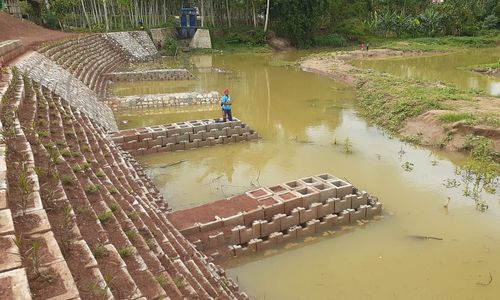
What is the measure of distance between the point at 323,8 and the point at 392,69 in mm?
15930

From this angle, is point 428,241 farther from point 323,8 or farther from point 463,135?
point 323,8

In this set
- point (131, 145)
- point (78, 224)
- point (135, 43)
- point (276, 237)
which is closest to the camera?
point (78, 224)

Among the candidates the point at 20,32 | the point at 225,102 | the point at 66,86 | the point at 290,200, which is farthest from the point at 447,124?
the point at 20,32

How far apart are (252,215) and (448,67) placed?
3012 cm

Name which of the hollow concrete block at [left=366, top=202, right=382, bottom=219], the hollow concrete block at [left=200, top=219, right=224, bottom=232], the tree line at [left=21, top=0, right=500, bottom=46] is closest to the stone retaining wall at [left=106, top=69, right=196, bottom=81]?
the tree line at [left=21, top=0, right=500, bottom=46]

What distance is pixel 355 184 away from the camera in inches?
467

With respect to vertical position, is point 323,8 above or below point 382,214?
above

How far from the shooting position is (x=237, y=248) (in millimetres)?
8617

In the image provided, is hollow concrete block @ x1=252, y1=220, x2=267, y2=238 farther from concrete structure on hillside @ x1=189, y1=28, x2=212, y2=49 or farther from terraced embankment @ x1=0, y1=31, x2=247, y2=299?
concrete structure on hillside @ x1=189, y1=28, x2=212, y2=49

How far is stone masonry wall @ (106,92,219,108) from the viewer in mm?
19484

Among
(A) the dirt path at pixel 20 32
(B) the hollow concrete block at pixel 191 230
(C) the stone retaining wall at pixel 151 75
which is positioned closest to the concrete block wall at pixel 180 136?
(B) the hollow concrete block at pixel 191 230

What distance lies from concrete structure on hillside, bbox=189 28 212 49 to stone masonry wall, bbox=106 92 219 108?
902 inches

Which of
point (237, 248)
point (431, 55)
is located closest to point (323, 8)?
point (431, 55)

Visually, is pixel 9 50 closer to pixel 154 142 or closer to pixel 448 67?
pixel 154 142
